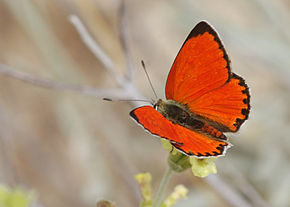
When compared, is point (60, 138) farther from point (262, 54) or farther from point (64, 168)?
point (262, 54)

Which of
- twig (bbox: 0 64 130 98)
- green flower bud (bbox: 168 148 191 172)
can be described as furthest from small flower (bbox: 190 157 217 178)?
twig (bbox: 0 64 130 98)

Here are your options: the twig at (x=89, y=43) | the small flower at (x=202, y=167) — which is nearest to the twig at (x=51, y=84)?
the twig at (x=89, y=43)

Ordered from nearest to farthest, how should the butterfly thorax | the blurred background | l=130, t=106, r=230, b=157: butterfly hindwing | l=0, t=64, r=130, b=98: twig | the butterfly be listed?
l=130, t=106, r=230, b=157: butterfly hindwing, the butterfly, the butterfly thorax, l=0, t=64, r=130, b=98: twig, the blurred background

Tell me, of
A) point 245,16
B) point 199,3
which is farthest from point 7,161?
point 245,16

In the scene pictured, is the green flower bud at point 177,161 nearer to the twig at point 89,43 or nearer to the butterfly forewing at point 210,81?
the butterfly forewing at point 210,81

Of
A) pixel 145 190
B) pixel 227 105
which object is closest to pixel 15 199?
pixel 145 190

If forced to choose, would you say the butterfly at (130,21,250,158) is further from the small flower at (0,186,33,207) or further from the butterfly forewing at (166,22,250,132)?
the small flower at (0,186,33,207)

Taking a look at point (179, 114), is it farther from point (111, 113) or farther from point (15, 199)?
point (111, 113)
